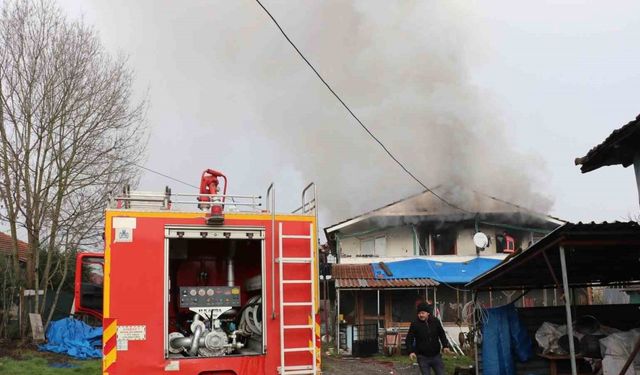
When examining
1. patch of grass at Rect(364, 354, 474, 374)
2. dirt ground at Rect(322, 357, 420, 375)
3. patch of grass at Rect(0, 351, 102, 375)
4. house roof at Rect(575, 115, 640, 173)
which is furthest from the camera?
patch of grass at Rect(364, 354, 474, 374)

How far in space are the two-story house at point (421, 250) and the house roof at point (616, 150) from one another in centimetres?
1180

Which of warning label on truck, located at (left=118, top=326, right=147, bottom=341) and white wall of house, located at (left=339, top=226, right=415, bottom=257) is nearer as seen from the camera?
warning label on truck, located at (left=118, top=326, right=147, bottom=341)

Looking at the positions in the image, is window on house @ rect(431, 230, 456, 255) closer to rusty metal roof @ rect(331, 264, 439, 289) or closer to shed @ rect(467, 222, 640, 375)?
rusty metal roof @ rect(331, 264, 439, 289)

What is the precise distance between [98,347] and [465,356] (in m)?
10.7

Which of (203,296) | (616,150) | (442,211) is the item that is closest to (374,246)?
(442,211)

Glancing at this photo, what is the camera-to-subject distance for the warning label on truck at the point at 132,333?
5441 mm

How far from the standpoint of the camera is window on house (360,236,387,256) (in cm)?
2181

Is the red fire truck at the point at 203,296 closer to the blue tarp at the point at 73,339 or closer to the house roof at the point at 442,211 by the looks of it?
the blue tarp at the point at 73,339

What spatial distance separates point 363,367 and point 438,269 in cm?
685

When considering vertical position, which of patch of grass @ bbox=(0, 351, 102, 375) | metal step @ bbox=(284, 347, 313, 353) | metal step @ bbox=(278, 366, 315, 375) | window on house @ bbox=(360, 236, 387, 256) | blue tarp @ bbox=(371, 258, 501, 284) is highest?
window on house @ bbox=(360, 236, 387, 256)

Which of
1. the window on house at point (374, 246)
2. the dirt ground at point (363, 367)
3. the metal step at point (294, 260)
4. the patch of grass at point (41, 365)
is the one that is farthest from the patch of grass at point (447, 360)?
the metal step at point (294, 260)

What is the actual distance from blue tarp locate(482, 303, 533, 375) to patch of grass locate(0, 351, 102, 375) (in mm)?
8185

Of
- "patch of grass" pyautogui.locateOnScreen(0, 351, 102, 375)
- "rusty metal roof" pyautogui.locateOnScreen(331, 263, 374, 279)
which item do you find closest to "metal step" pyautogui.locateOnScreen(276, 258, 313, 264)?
"patch of grass" pyautogui.locateOnScreen(0, 351, 102, 375)

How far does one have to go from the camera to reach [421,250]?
71.2 feet
